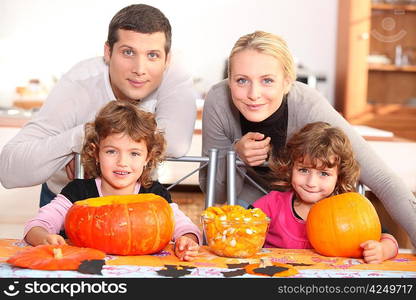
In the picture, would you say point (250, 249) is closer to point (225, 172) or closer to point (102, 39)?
point (225, 172)

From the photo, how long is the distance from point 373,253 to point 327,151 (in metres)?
0.36

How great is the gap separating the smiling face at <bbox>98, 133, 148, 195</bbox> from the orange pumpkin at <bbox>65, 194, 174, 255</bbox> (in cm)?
20

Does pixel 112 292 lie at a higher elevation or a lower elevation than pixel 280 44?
lower

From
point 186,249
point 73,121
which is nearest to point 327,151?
point 186,249

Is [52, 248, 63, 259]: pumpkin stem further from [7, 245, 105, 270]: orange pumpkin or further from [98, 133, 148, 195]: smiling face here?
[98, 133, 148, 195]: smiling face

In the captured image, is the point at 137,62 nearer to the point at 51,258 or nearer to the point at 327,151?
the point at 327,151

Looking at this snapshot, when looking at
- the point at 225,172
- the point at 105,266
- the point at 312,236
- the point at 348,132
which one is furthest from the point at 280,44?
the point at 105,266

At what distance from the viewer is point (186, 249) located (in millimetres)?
1305

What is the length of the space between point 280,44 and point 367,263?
0.68 m

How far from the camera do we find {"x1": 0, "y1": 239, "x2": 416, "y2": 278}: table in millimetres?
1126

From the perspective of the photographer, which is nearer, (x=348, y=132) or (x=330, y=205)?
(x=330, y=205)

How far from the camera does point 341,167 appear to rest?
1641 millimetres

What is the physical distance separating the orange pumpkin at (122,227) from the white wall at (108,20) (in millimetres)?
3958

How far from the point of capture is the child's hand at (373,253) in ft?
4.36
